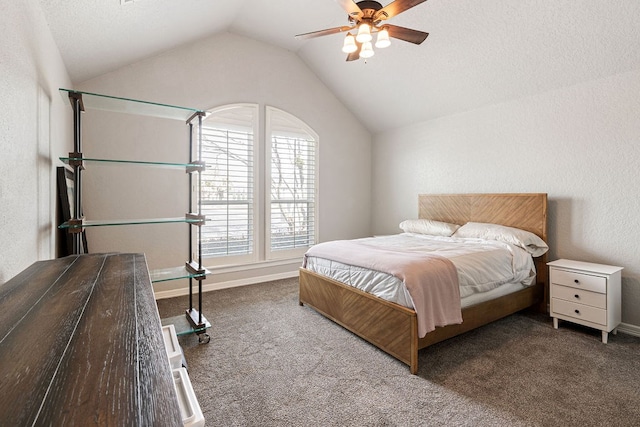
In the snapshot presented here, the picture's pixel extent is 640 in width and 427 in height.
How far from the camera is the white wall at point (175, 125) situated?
10.9 ft

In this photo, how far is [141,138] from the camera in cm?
351

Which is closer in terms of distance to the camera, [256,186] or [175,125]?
[175,125]

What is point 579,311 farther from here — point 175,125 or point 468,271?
point 175,125

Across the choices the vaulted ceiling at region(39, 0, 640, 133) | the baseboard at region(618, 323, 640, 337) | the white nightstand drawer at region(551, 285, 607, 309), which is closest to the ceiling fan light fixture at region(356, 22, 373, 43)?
the vaulted ceiling at region(39, 0, 640, 133)

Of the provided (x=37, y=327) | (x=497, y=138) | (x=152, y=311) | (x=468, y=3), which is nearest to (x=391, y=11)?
(x=468, y=3)

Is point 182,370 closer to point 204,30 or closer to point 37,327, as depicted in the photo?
point 37,327

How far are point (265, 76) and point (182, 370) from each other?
13.3 ft

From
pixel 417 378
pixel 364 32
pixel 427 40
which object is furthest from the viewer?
pixel 427 40

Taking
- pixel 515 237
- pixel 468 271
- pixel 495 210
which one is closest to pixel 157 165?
pixel 468 271

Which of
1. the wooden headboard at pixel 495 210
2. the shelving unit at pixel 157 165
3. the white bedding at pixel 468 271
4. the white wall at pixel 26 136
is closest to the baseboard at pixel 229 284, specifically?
the shelving unit at pixel 157 165

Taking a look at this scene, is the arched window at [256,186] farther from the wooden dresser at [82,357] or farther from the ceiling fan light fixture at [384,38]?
the wooden dresser at [82,357]

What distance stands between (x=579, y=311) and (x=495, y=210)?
1324 mm

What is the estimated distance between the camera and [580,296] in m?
2.69

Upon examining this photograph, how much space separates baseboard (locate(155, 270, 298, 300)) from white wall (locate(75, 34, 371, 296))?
0.02 meters
